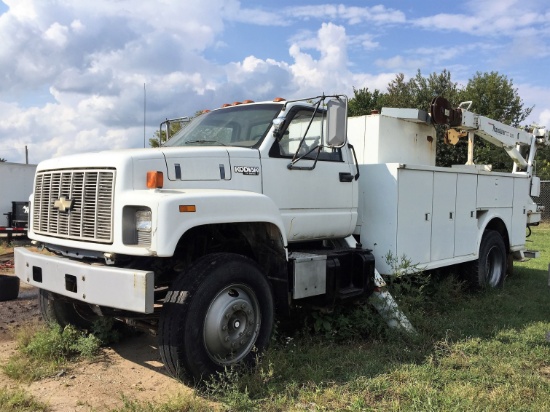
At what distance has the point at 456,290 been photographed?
6.98 metres

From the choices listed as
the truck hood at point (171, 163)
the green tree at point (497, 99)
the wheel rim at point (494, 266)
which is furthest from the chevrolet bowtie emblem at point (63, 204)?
the green tree at point (497, 99)

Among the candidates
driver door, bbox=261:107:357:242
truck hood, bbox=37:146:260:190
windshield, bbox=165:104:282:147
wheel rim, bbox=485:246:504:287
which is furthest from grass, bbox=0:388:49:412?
wheel rim, bbox=485:246:504:287

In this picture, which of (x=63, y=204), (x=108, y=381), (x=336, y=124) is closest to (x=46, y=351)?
(x=108, y=381)

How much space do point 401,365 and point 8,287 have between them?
5530 mm

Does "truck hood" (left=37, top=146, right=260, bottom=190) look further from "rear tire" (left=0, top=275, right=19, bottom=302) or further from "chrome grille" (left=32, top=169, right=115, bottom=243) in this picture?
"rear tire" (left=0, top=275, right=19, bottom=302)

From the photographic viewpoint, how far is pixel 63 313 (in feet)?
17.3

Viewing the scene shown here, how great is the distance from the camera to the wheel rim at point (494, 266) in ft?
27.1

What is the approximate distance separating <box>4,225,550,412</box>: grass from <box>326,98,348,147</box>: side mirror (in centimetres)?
191

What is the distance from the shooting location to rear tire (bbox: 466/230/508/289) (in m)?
7.75

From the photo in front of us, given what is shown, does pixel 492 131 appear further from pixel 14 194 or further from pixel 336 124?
pixel 14 194

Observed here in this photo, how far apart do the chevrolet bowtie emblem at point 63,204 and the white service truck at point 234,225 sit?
14 mm

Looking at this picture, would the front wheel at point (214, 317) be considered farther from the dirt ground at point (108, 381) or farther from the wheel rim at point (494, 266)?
the wheel rim at point (494, 266)

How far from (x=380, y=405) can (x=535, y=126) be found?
27.6 ft

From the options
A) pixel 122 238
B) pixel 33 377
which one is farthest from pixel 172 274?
pixel 33 377
